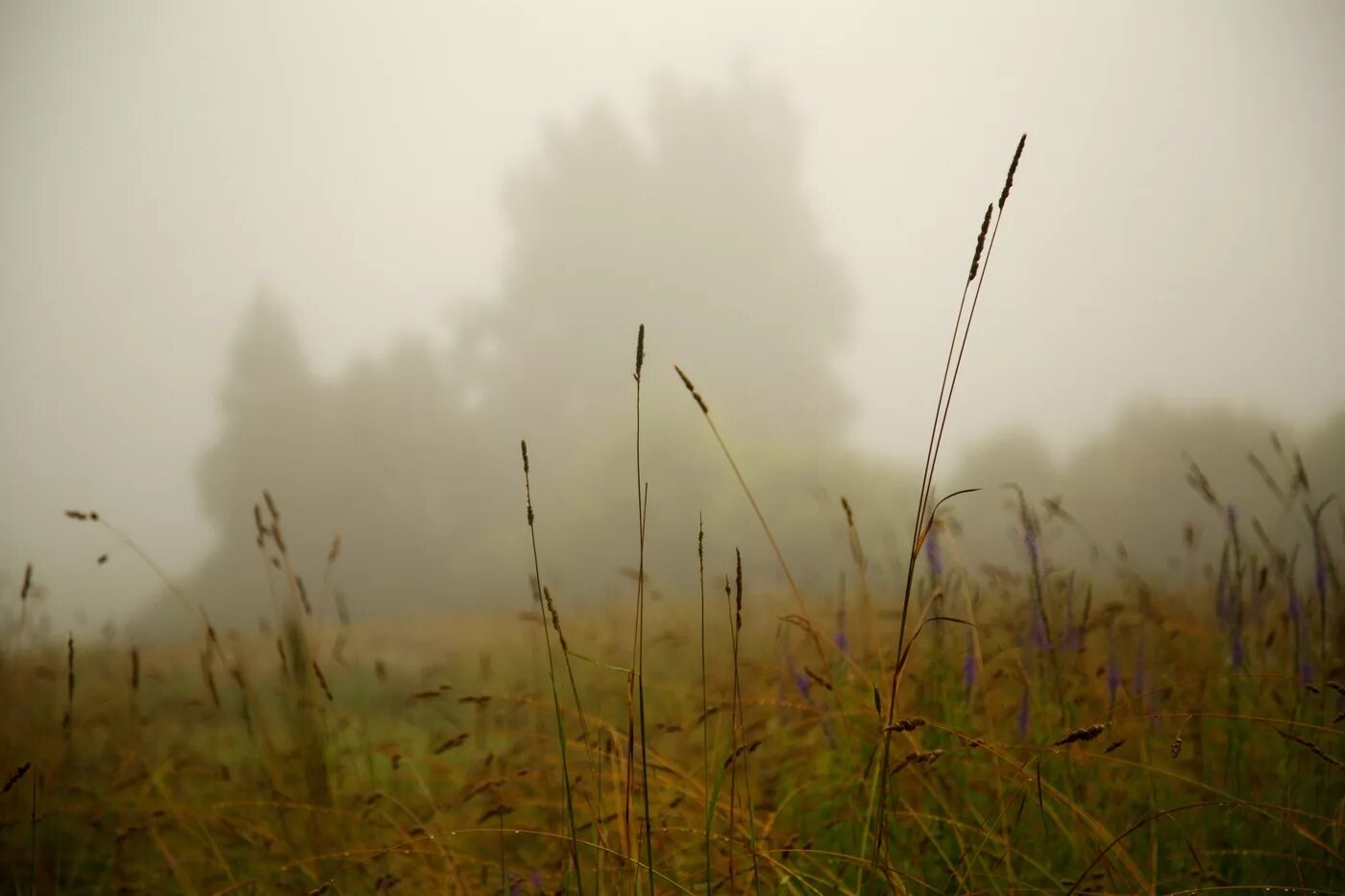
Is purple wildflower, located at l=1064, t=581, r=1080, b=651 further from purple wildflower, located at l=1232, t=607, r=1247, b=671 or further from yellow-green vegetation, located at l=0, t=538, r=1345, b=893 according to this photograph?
purple wildflower, located at l=1232, t=607, r=1247, b=671

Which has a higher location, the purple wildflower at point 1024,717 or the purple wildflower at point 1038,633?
the purple wildflower at point 1038,633

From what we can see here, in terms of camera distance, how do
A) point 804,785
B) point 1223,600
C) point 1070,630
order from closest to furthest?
1. point 804,785
2. point 1070,630
3. point 1223,600

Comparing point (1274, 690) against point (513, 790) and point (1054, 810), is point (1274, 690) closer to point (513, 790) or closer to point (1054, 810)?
point (1054, 810)

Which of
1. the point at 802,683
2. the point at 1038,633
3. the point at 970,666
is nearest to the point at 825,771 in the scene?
the point at 802,683

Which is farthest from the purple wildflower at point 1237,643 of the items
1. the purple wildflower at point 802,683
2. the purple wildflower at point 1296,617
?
the purple wildflower at point 802,683

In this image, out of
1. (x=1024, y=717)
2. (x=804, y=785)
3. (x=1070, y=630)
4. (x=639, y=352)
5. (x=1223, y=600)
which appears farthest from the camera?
(x=1223, y=600)

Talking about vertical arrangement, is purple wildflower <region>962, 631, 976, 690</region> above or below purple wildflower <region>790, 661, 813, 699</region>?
above

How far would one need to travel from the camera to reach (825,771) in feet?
6.50

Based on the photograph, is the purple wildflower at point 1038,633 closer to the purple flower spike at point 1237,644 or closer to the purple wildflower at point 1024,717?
the purple wildflower at point 1024,717

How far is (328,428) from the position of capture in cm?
1364

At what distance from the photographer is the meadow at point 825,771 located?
127 cm

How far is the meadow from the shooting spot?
4.18 feet

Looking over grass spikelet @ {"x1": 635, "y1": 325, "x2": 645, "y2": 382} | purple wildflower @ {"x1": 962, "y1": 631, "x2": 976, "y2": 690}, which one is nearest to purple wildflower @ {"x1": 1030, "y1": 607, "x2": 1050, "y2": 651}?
purple wildflower @ {"x1": 962, "y1": 631, "x2": 976, "y2": 690}

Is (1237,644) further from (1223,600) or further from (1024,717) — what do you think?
(1024,717)
